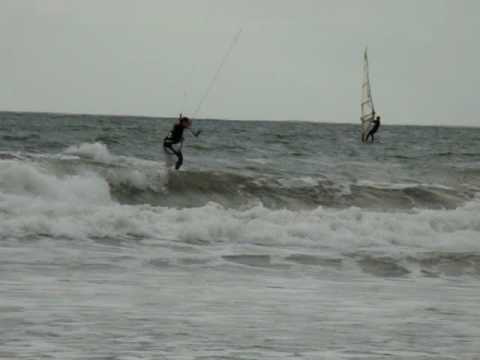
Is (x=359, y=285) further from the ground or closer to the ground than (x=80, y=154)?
closer to the ground

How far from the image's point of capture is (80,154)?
27.8 metres

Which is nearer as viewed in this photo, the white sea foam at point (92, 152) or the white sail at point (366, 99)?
the white sea foam at point (92, 152)

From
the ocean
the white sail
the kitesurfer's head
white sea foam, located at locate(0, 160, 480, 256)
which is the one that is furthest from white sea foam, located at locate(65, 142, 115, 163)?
the white sail

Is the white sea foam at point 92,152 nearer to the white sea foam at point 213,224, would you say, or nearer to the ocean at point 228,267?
the ocean at point 228,267

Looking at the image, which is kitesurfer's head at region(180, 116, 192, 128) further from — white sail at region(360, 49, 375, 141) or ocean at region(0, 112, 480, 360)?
white sail at region(360, 49, 375, 141)

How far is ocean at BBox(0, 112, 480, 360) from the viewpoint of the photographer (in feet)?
23.9

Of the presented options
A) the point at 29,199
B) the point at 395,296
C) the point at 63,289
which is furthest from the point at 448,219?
the point at 63,289

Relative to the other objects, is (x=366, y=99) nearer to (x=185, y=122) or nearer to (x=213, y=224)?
(x=185, y=122)

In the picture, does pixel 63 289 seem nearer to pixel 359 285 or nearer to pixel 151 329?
pixel 151 329

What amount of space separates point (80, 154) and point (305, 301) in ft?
63.3

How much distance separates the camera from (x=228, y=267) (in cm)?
1167

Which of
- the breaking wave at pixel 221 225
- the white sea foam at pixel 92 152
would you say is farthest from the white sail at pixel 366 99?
the breaking wave at pixel 221 225

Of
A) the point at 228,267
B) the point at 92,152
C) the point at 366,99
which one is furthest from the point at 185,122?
the point at 366,99

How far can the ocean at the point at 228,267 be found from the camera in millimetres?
7270
